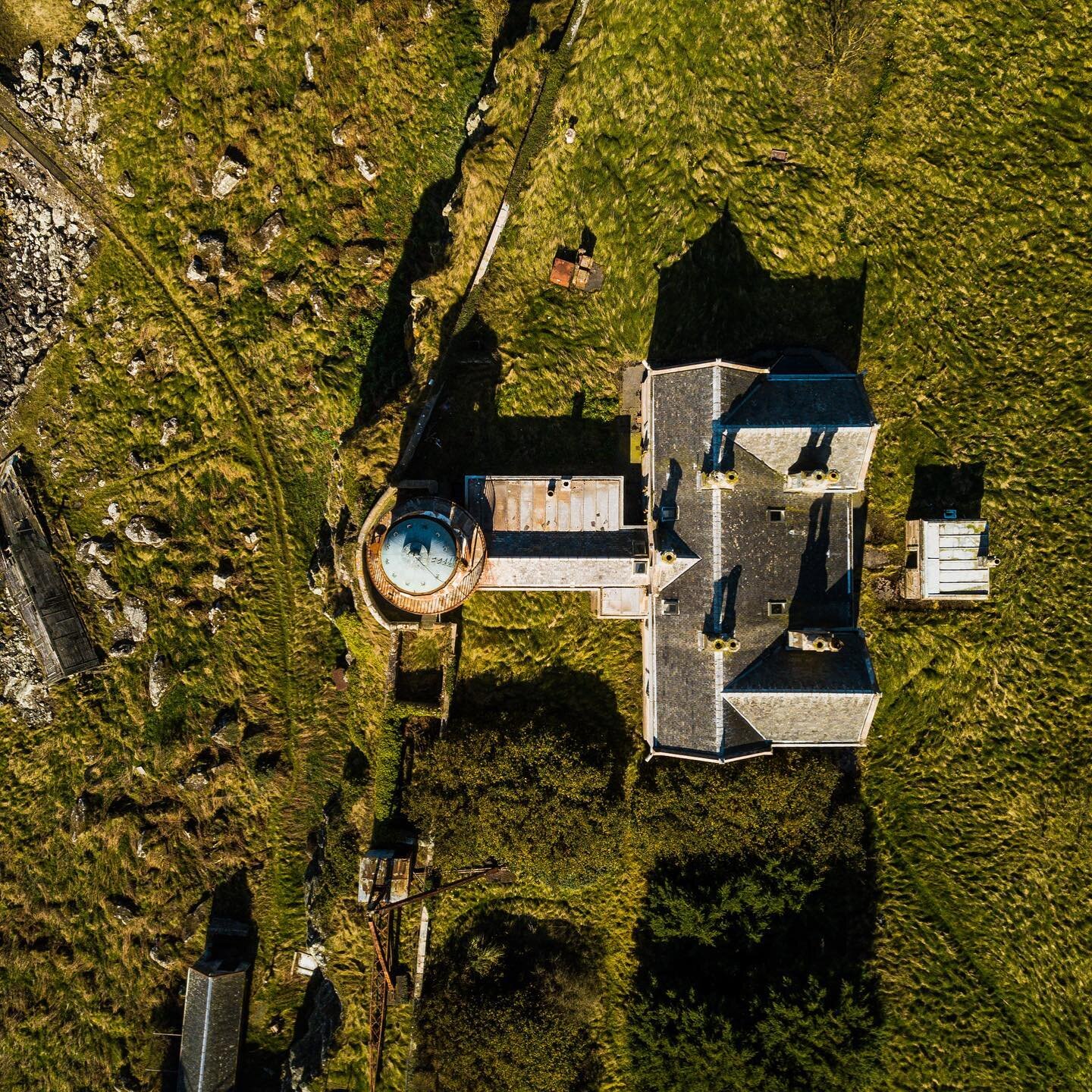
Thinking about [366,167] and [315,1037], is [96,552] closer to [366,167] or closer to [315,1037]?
[366,167]

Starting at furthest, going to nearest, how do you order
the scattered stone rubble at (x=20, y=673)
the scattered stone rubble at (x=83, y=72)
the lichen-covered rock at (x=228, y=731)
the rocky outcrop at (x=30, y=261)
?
the scattered stone rubble at (x=20, y=673), the rocky outcrop at (x=30, y=261), the scattered stone rubble at (x=83, y=72), the lichen-covered rock at (x=228, y=731)

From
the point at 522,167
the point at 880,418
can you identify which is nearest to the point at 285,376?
the point at 522,167

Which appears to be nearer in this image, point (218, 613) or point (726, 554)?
point (726, 554)

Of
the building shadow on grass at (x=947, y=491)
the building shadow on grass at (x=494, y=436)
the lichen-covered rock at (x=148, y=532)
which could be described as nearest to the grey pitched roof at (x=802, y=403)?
the building shadow on grass at (x=494, y=436)

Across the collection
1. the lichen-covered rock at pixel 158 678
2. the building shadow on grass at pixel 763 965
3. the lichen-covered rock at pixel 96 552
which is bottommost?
the building shadow on grass at pixel 763 965

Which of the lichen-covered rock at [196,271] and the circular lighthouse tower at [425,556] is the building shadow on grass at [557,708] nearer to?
the circular lighthouse tower at [425,556]

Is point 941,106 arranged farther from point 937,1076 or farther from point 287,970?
point 287,970

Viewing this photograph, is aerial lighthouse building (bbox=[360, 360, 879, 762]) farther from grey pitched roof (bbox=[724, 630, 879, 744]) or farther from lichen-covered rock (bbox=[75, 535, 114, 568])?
lichen-covered rock (bbox=[75, 535, 114, 568])

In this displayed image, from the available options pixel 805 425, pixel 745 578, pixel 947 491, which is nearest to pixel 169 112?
pixel 805 425
